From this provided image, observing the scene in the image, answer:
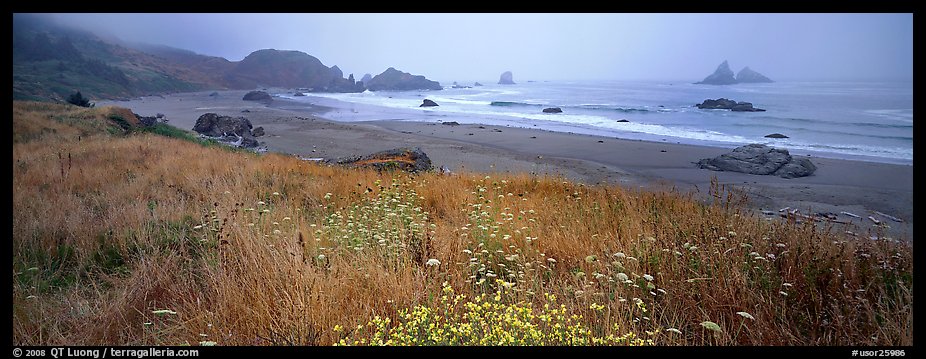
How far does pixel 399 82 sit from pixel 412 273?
13431cm

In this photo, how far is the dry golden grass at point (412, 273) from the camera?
9.07 feet

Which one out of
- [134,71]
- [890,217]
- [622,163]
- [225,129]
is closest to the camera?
[890,217]

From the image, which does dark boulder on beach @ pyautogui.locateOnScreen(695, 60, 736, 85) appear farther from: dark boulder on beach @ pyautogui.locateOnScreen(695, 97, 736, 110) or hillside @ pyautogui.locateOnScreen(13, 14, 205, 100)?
hillside @ pyautogui.locateOnScreen(13, 14, 205, 100)

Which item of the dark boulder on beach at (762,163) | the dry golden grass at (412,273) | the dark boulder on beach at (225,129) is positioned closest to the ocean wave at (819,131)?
the dark boulder on beach at (762,163)

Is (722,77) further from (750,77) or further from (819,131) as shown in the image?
(819,131)

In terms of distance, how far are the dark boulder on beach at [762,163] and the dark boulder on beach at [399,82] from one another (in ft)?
386

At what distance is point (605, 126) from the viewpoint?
3231 centimetres

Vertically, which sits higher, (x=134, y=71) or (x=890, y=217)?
(x=134, y=71)

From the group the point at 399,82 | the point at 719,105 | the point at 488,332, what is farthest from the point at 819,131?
the point at 399,82

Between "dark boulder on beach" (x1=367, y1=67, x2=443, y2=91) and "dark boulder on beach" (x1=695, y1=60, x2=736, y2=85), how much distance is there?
7490cm

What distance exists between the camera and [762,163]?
15.2m

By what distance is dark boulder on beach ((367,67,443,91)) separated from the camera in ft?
429
